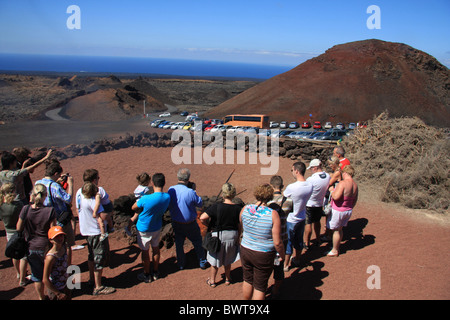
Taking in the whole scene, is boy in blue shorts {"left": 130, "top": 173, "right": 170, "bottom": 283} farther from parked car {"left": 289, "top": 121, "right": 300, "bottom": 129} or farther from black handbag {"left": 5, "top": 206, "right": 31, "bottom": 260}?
parked car {"left": 289, "top": 121, "right": 300, "bottom": 129}

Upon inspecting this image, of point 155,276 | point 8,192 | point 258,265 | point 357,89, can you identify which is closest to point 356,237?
point 258,265

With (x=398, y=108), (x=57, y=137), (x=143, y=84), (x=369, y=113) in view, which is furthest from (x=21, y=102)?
(x=398, y=108)

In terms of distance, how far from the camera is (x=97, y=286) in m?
4.55

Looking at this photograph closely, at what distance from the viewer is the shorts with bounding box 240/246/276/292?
371 cm

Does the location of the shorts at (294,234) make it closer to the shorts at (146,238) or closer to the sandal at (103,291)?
the shorts at (146,238)

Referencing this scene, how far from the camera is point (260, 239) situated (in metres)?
3.70

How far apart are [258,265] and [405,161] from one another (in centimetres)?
784

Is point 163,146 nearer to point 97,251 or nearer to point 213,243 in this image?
point 97,251

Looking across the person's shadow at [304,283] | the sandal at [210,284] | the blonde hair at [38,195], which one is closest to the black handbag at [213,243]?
the sandal at [210,284]

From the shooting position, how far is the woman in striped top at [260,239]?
3.65 metres

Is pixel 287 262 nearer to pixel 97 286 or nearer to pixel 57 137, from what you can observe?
pixel 97 286

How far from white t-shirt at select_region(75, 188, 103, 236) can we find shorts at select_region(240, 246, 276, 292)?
6.81 feet

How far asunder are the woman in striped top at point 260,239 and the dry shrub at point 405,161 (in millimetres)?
5536

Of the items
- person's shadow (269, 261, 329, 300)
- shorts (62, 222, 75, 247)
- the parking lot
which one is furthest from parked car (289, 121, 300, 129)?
shorts (62, 222, 75, 247)
